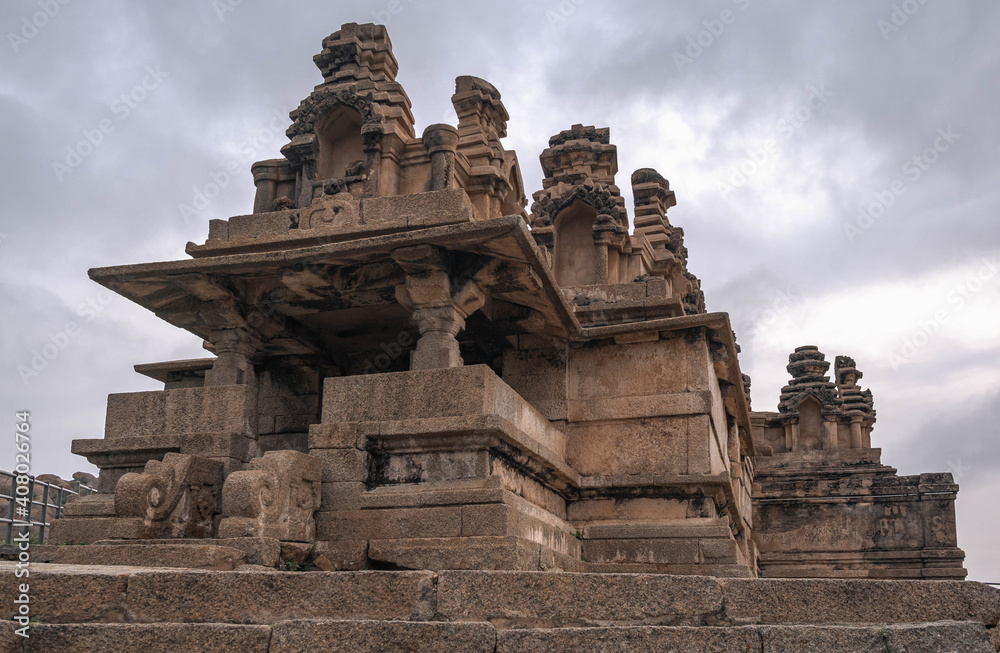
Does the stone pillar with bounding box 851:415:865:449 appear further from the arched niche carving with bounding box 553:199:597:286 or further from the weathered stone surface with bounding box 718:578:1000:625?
the weathered stone surface with bounding box 718:578:1000:625

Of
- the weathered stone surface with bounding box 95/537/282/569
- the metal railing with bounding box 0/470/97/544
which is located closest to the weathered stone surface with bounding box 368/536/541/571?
the weathered stone surface with bounding box 95/537/282/569

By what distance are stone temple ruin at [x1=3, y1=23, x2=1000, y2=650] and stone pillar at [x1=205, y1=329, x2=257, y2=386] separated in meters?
0.03

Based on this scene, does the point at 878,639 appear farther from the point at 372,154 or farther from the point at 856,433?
the point at 856,433

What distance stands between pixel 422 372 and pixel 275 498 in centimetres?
184

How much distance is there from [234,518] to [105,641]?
2.53m

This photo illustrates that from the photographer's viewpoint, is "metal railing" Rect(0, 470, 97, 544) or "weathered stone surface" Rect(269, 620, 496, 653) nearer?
"weathered stone surface" Rect(269, 620, 496, 653)

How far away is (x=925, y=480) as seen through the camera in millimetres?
21672

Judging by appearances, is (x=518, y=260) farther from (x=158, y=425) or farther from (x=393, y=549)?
(x=158, y=425)

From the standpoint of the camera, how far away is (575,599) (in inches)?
190

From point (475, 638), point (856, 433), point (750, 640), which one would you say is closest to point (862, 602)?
point (750, 640)

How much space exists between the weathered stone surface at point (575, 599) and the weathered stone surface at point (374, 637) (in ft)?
0.69

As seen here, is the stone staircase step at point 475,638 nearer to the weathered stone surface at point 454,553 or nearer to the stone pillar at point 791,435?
the weathered stone surface at point 454,553

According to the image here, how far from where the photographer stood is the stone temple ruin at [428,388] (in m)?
7.43

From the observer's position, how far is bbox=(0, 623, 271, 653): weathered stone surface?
4582 millimetres
